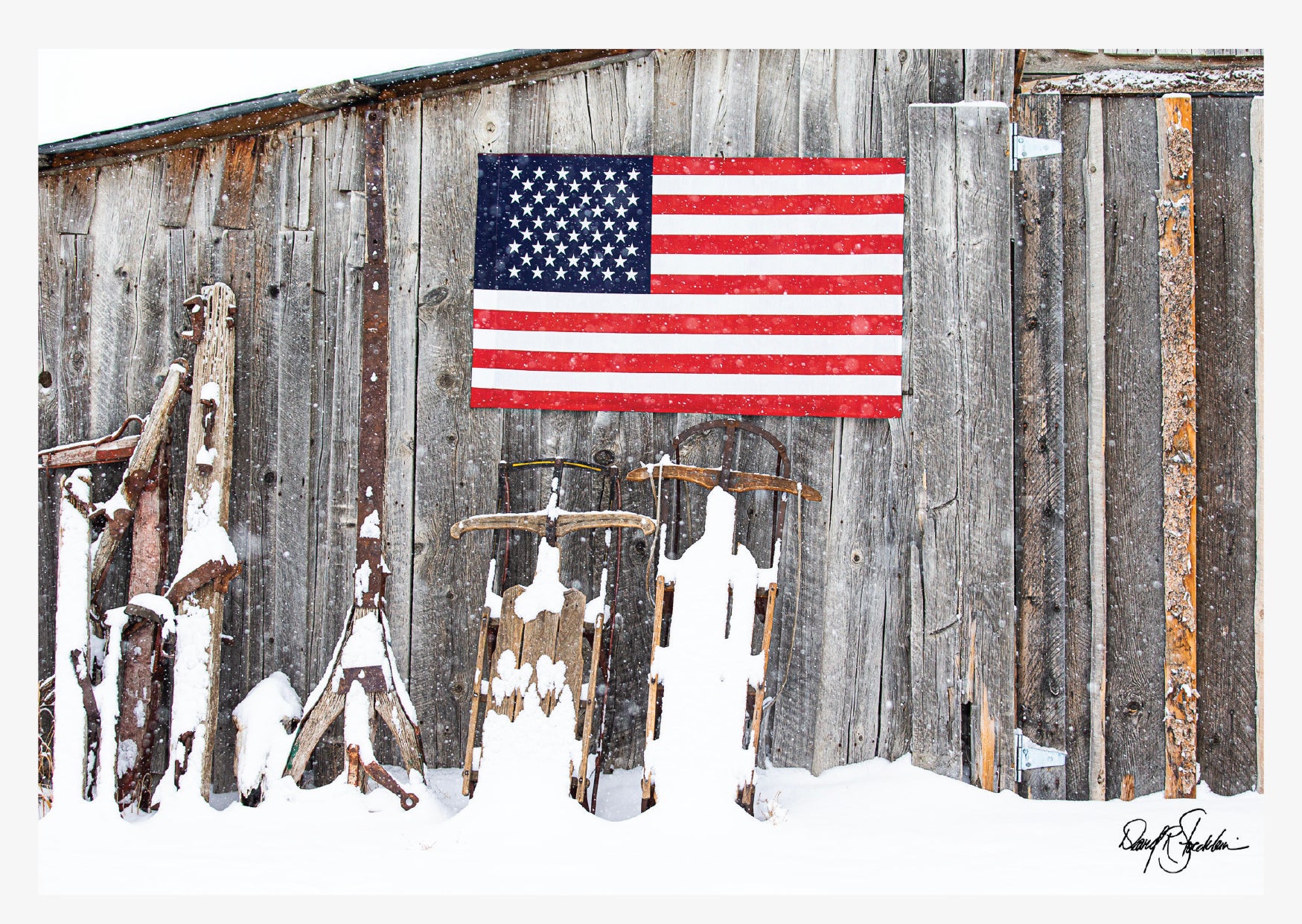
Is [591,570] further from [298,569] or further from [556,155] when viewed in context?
[556,155]

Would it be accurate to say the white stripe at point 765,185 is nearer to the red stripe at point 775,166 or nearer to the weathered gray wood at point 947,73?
the red stripe at point 775,166

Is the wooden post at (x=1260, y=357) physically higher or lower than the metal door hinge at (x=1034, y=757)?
higher

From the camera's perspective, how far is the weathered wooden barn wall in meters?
3.54

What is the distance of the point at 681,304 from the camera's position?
354 cm

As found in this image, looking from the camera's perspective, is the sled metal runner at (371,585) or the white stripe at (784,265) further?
the white stripe at (784,265)

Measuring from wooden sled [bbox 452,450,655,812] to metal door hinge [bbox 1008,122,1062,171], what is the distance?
2.11m

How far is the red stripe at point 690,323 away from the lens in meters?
3.53

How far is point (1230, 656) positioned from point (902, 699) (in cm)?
137

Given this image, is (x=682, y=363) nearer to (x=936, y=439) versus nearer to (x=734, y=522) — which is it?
(x=734, y=522)

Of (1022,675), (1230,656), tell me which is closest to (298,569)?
(1022,675)

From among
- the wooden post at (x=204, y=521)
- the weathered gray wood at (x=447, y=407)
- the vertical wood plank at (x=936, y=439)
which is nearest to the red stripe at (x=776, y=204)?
the vertical wood plank at (x=936, y=439)

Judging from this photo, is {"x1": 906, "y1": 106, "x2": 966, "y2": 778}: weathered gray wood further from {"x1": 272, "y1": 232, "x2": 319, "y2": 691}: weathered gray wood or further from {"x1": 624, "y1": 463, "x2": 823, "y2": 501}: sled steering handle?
{"x1": 272, "y1": 232, "x2": 319, "y2": 691}: weathered gray wood

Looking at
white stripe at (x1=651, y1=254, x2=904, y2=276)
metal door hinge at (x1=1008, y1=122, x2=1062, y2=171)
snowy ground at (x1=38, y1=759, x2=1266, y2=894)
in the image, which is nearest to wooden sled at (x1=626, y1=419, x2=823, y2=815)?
snowy ground at (x1=38, y1=759, x2=1266, y2=894)

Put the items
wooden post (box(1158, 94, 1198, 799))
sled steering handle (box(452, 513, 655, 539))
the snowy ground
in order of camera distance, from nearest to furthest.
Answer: the snowy ground, sled steering handle (box(452, 513, 655, 539)), wooden post (box(1158, 94, 1198, 799))
